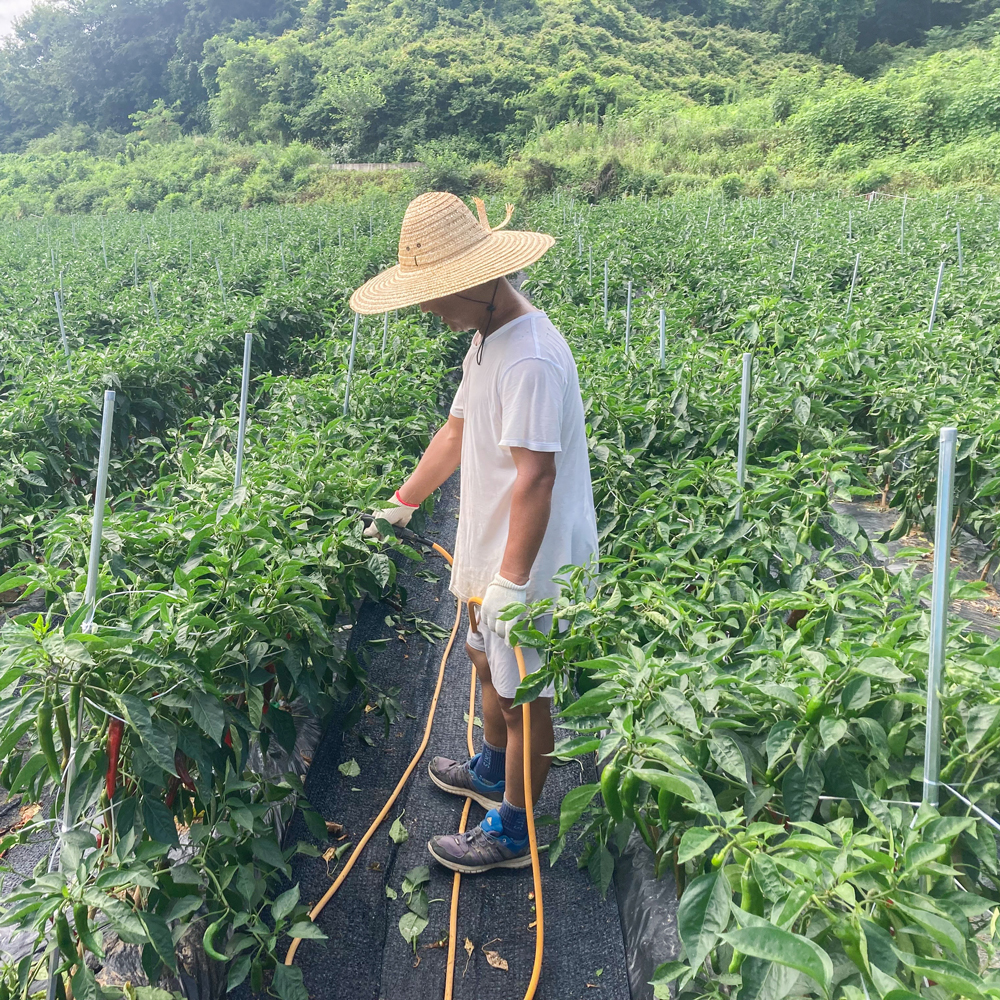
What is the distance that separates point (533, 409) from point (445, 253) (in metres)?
0.53

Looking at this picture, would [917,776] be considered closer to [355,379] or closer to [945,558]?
[945,558]

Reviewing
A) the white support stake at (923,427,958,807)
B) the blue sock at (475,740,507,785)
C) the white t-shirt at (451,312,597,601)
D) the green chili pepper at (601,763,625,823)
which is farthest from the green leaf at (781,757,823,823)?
the blue sock at (475,740,507,785)

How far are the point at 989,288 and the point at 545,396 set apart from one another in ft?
17.5

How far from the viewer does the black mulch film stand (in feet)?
6.38

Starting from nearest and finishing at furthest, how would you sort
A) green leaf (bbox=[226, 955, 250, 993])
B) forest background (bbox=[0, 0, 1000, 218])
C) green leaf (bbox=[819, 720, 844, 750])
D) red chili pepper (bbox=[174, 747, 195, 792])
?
green leaf (bbox=[819, 720, 844, 750])
green leaf (bbox=[226, 955, 250, 993])
red chili pepper (bbox=[174, 747, 195, 792])
forest background (bbox=[0, 0, 1000, 218])

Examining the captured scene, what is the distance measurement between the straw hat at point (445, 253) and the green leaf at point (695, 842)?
1.32 meters

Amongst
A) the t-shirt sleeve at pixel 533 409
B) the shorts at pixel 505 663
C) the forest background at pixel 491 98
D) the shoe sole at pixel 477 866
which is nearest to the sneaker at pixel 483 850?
the shoe sole at pixel 477 866

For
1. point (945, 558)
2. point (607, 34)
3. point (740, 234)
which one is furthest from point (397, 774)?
point (607, 34)

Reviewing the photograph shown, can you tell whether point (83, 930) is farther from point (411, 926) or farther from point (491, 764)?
point (491, 764)

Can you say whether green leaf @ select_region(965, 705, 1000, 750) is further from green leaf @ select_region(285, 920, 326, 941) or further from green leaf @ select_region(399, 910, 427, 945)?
green leaf @ select_region(399, 910, 427, 945)

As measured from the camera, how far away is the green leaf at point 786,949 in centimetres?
81

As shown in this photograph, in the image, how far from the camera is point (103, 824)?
167 cm

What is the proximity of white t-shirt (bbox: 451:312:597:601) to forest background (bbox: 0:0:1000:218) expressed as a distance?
20660mm

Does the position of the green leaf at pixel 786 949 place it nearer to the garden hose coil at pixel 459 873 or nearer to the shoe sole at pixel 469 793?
the garden hose coil at pixel 459 873
